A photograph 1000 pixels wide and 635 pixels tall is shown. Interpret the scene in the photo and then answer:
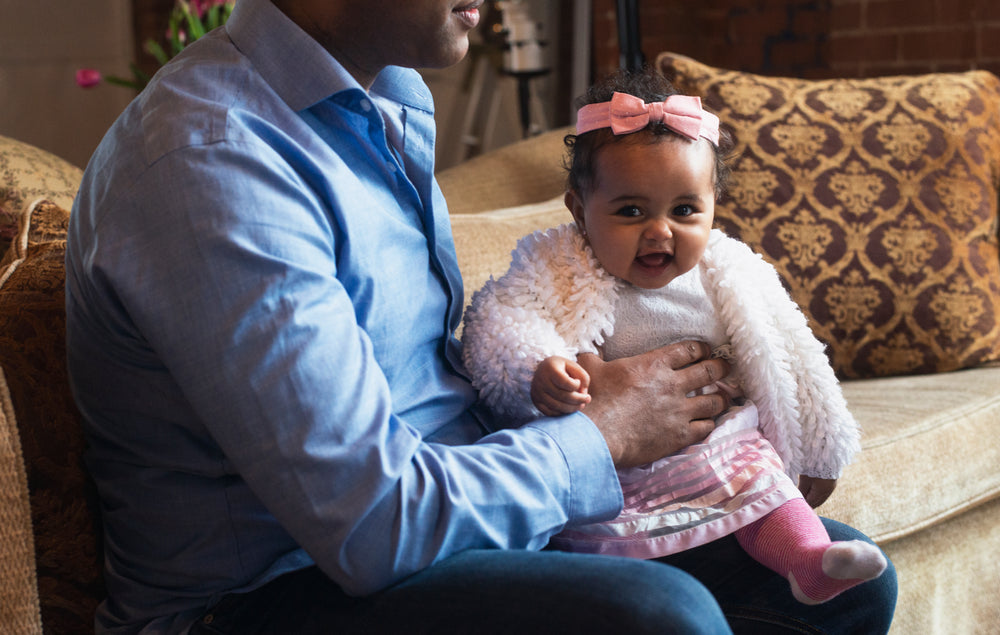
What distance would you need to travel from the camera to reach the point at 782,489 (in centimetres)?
112

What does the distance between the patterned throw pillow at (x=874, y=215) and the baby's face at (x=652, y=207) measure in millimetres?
836

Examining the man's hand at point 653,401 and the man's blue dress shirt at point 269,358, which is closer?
the man's blue dress shirt at point 269,358

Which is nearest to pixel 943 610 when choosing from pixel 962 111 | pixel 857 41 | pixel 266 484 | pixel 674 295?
pixel 674 295

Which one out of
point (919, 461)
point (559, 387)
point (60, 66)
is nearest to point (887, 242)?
point (919, 461)

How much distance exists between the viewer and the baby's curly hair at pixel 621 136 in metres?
1.18

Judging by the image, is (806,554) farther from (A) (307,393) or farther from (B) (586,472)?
(A) (307,393)

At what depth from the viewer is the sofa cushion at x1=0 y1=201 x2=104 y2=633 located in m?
1.04

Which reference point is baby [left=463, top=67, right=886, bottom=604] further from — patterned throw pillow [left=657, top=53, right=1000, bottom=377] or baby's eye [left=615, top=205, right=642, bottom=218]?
patterned throw pillow [left=657, top=53, right=1000, bottom=377]

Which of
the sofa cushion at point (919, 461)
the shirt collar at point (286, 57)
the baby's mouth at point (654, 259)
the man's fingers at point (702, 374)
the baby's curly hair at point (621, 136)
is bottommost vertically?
the sofa cushion at point (919, 461)

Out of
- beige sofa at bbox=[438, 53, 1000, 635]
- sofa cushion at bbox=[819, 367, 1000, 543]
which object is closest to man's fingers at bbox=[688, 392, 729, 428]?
sofa cushion at bbox=[819, 367, 1000, 543]

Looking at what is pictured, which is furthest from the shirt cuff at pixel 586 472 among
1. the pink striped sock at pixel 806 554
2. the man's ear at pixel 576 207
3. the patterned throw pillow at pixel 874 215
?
the patterned throw pillow at pixel 874 215

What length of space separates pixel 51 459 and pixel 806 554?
0.85 m

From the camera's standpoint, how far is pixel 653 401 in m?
1.15

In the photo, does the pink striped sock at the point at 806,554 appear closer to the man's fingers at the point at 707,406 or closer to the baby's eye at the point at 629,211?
the man's fingers at the point at 707,406
